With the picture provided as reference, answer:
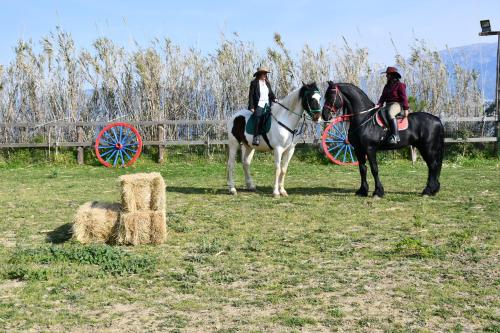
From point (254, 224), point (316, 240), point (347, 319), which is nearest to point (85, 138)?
point (254, 224)

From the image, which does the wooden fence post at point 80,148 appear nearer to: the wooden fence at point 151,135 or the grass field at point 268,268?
the wooden fence at point 151,135

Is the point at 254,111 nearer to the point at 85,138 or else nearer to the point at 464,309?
the point at 464,309

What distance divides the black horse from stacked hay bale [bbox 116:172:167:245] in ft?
14.2

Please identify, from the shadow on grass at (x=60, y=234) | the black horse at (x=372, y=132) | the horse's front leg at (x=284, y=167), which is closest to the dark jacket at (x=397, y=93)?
the black horse at (x=372, y=132)

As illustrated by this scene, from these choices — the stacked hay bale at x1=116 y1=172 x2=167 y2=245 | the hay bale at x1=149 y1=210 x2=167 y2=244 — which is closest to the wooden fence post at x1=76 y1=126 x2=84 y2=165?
the stacked hay bale at x1=116 y1=172 x2=167 y2=245

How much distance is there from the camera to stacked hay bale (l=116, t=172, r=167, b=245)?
7.61 meters

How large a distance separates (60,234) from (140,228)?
4.26 feet

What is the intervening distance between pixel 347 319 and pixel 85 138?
14428 millimetres

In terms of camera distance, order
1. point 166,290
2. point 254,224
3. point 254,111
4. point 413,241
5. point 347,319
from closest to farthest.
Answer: point 347,319 → point 166,290 → point 413,241 → point 254,224 → point 254,111

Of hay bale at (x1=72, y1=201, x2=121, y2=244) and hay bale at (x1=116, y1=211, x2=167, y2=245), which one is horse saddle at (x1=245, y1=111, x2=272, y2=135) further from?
hay bale at (x1=72, y1=201, x2=121, y2=244)

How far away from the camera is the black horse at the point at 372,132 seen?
444 inches

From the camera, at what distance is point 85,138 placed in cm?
1831

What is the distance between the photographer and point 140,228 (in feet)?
25.0

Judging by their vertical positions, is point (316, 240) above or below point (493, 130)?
below
